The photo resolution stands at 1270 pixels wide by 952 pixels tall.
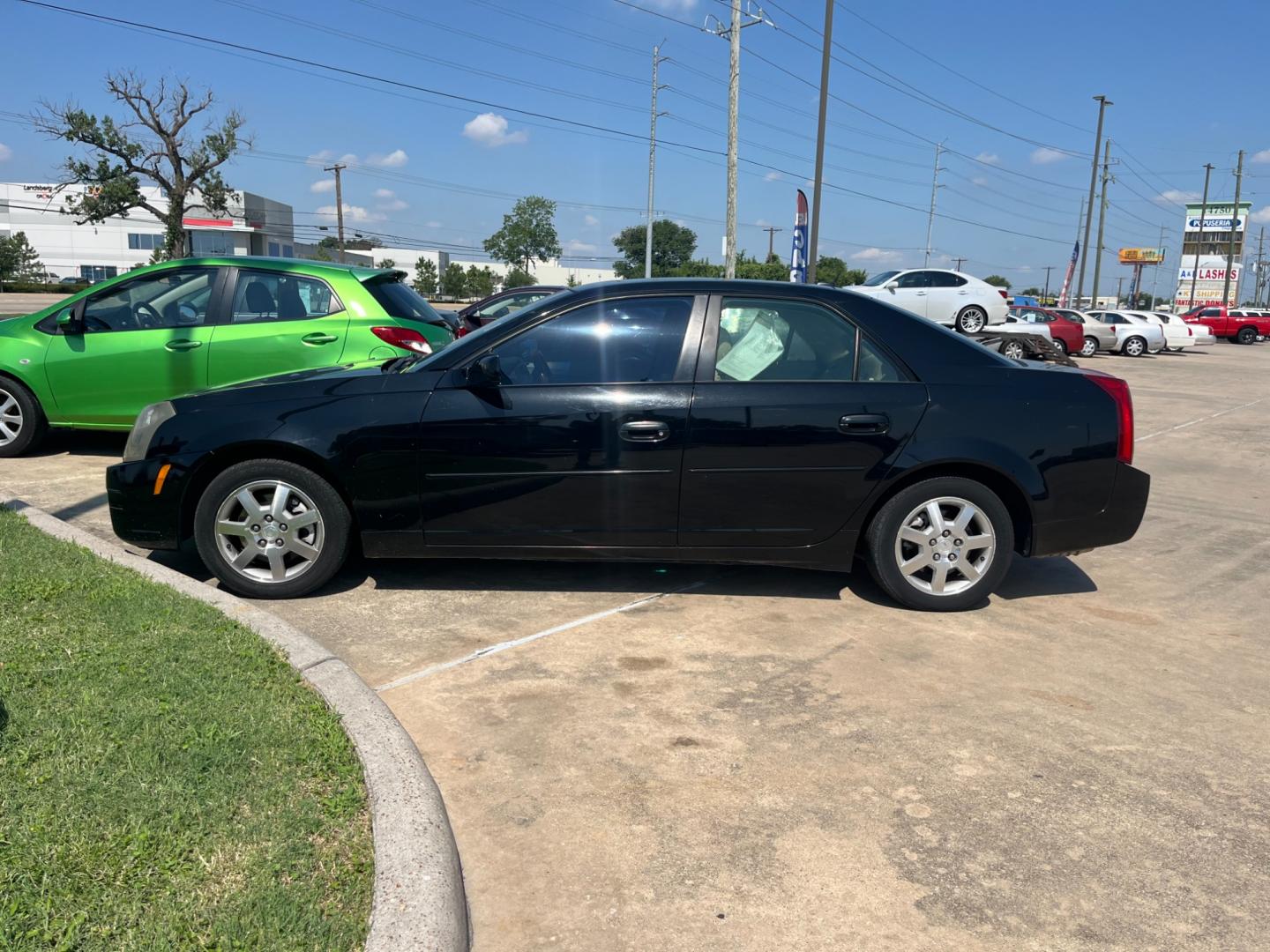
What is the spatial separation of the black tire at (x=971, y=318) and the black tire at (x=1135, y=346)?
480 inches

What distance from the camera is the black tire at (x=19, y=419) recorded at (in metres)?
7.97

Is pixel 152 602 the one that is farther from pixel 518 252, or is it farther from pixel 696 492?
pixel 518 252

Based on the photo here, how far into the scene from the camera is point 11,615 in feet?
13.7

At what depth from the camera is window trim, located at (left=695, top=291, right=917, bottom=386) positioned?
4805 millimetres

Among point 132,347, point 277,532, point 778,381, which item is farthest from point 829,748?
point 132,347

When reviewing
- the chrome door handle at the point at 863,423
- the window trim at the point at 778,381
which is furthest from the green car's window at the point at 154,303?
the chrome door handle at the point at 863,423

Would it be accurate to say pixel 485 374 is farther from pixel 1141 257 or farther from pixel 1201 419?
pixel 1141 257

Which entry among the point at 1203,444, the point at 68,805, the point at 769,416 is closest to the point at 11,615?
the point at 68,805

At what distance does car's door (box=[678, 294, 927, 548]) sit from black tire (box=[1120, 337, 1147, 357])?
31830mm

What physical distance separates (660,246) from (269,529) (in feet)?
435

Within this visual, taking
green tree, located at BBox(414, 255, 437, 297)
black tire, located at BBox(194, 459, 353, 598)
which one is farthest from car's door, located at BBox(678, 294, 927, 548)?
green tree, located at BBox(414, 255, 437, 297)

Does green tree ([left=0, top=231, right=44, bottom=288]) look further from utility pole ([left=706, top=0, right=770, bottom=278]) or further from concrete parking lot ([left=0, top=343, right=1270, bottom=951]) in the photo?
concrete parking lot ([left=0, top=343, right=1270, bottom=951])

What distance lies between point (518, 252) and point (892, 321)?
120718 mm

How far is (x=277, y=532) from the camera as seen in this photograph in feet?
16.1
